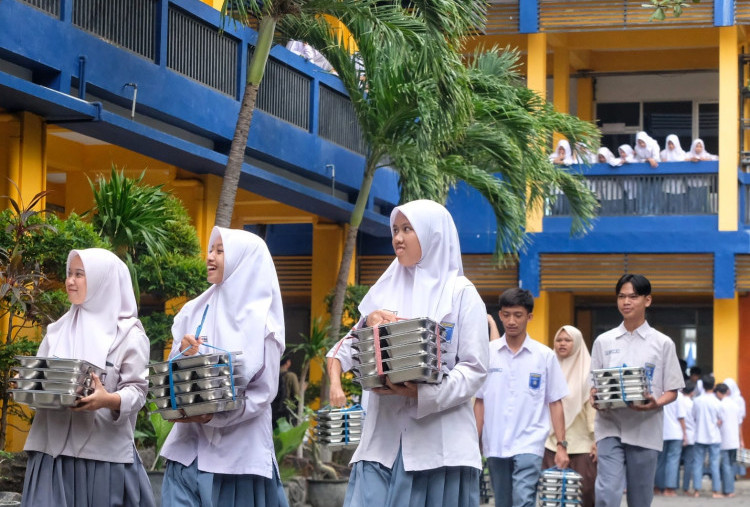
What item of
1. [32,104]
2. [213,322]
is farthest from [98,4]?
[213,322]

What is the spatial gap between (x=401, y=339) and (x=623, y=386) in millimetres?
3741

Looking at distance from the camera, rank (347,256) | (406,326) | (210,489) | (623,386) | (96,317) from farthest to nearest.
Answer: (347,256) < (623,386) < (96,317) < (210,489) < (406,326)

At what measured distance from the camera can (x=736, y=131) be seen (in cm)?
2367

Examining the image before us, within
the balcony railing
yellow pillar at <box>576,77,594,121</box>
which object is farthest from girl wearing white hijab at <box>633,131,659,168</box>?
yellow pillar at <box>576,77,594,121</box>

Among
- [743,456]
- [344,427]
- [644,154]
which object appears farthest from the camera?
[644,154]

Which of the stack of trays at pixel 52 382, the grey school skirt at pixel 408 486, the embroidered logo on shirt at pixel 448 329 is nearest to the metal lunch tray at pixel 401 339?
the embroidered logo on shirt at pixel 448 329

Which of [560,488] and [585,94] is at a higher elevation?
[585,94]

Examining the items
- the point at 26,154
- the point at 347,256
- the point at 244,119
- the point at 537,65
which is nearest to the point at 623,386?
the point at 244,119

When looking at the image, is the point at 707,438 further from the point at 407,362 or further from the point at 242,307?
the point at 407,362

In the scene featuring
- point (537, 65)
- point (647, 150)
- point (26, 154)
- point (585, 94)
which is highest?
point (585, 94)

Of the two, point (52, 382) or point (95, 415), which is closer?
point (52, 382)

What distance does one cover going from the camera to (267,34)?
12.6 metres

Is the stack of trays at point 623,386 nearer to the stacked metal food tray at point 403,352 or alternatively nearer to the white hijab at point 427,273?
the white hijab at point 427,273

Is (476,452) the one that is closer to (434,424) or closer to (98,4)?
(434,424)
